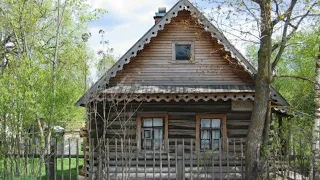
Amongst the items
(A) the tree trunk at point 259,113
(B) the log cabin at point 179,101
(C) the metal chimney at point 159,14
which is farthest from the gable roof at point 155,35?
(C) the metal chimney at point 159,14

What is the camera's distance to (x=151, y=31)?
1573 centimetres

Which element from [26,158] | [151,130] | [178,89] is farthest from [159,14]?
[26,158]

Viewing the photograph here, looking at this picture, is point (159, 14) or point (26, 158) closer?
point (26, 158)

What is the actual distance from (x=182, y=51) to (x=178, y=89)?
6.85 feet

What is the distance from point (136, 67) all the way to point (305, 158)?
23.8ft

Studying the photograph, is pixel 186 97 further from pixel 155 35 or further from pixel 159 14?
pixel 159 14

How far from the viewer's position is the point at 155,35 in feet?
51.6

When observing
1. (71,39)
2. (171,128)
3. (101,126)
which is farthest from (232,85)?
(71,39)

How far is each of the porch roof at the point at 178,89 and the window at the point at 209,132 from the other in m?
1.53

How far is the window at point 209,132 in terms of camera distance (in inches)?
643

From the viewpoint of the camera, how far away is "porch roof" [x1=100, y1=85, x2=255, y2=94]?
1507 cm

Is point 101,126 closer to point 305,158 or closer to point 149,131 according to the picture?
point 149,131

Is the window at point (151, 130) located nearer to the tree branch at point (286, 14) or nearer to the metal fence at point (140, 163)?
the metal fence at point (140, 163)

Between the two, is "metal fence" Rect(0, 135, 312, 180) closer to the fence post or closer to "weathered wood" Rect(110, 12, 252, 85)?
the fence post
